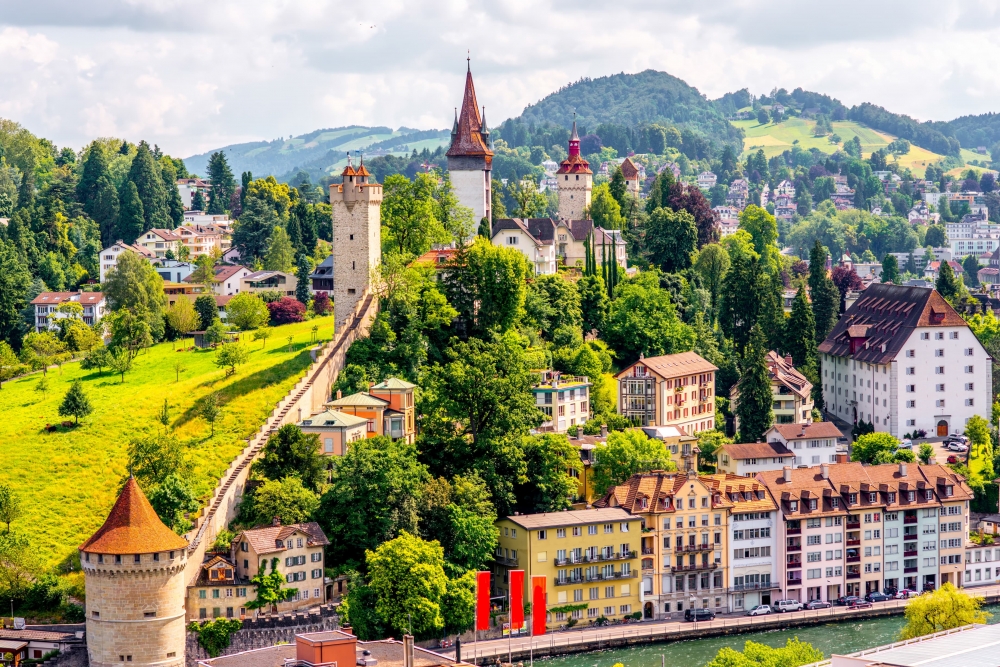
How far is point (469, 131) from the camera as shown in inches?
4537

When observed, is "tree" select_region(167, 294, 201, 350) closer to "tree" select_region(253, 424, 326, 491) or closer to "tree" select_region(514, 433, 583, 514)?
"tree" select_region(253, 424, 326, 491)

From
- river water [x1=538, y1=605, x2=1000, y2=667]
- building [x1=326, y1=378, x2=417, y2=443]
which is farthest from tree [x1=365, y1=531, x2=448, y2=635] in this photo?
building [x1=326, y1=378, x2=417, y2=443]

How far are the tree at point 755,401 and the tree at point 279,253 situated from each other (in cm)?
3842

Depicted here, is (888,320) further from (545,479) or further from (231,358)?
(231,358)

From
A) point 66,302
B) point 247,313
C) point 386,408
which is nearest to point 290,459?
point 386,408

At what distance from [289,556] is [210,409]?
13084mm

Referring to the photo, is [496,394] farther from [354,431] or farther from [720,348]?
[720,348]

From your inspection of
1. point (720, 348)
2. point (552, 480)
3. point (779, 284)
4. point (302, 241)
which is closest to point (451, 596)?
point (552, 480)

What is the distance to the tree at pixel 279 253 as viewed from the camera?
125 m

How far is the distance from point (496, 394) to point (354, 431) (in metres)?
6.53

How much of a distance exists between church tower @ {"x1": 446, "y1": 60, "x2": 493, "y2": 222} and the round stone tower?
45714mm

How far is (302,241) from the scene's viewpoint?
13162 cm

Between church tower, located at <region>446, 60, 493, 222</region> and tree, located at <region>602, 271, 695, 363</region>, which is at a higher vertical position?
church tower, located at <region>446, 60, 493, 222</region>

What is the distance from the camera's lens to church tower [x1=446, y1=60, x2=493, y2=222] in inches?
4422
